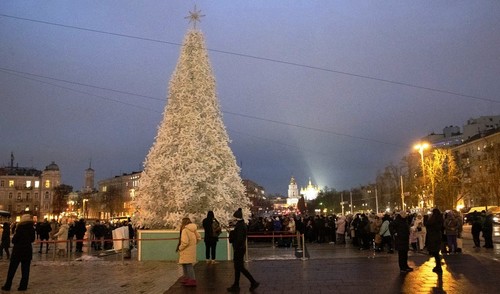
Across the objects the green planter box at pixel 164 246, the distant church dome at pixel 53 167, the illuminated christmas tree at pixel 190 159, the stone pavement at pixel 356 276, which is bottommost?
the stone pavement at pixel 356 276

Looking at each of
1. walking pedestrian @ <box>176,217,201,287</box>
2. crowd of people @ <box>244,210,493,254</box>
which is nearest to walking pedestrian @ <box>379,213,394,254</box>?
crowd of people @ <box>244,210,493,254</box>

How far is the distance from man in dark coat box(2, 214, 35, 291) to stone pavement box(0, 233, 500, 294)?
0.45 metres

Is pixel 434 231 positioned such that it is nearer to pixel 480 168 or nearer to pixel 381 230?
pixel 381 230

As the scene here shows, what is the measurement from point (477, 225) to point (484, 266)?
26.0 ft

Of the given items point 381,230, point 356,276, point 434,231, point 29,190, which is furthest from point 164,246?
point 29,190

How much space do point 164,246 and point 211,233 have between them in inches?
99.4

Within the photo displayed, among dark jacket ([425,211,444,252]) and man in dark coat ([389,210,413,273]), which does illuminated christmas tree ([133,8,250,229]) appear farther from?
dark jacket ([425,211,444,252])

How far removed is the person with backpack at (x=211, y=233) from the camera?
18219 millimetres

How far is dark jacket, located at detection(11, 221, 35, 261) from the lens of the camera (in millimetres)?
12492

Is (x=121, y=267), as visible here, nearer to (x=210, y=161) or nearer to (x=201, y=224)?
(x=201, y=224)

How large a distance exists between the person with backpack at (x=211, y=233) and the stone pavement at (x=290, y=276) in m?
0.42

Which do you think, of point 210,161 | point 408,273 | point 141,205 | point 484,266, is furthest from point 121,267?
point 484,266

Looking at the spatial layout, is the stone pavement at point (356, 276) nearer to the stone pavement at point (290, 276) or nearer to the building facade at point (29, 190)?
the stone pavement at point (290, 276)

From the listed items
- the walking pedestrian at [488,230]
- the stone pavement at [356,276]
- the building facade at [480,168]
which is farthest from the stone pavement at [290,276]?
the building facade at [480,168]
